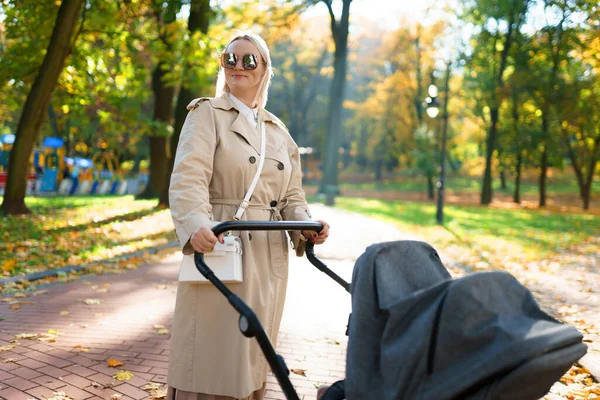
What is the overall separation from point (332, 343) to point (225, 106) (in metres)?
3.13

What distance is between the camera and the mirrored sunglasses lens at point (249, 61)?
9.03ft

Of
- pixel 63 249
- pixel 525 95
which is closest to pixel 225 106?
pixel 63 249

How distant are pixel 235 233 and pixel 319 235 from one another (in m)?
0.43

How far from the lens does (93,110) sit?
3089 centimetres

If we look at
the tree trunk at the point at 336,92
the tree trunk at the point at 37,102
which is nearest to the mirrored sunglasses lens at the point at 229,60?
the tree trunk at the point at 37,102

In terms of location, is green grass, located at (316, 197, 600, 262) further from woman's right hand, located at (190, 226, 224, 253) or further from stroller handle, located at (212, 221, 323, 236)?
woman's right hand, located at (190, 226, 224, 253)

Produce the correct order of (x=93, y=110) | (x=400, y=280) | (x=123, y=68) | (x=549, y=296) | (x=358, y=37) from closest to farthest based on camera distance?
(x=400, y=280), (x=549, y=296), (x=123, y=68), (x=93, y=110), (x=358, y=37)

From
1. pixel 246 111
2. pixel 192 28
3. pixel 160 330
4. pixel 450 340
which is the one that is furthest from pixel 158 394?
pixel 192 28

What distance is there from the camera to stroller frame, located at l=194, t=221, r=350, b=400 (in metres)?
2.06

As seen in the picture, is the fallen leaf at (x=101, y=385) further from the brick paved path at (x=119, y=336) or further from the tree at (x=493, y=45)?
the tree at (x=493, y=45)

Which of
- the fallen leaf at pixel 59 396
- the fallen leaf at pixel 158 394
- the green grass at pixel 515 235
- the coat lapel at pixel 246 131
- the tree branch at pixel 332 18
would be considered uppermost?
the tree branch at pixel 332 18

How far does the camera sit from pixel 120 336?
16.8ft

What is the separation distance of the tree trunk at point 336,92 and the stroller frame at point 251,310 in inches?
906

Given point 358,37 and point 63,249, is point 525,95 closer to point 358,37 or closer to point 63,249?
point 358,37
